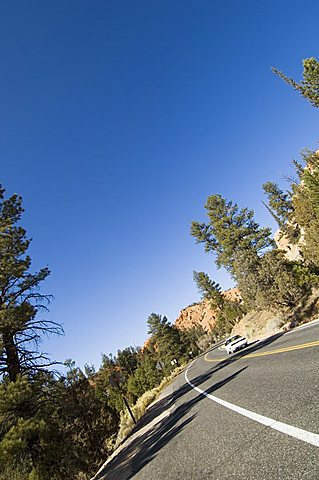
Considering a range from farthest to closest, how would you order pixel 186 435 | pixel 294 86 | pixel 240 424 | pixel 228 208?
pixel 228 208 < pixel 294 86 < pixel 186 435 < pixel 240 424

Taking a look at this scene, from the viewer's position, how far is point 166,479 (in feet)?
16.1

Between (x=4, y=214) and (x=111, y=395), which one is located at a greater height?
(x=4, y=214)

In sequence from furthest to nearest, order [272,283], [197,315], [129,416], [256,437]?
[197,315], [272,283], [129,416], [256,437]

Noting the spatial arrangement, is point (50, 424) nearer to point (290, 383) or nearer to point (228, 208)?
point (290, 383)

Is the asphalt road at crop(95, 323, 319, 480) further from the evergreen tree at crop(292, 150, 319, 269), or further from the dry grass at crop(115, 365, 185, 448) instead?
the evergreen tree at crop(292, 150, 319, 269)

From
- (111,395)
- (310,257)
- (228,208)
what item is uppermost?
(228,208)

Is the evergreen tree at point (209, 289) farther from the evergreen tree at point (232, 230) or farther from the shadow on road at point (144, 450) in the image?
the shadow on road at point (144, 450)

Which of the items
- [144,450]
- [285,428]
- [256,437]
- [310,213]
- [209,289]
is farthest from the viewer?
[209,289]

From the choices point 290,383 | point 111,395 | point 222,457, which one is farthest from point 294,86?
point 111,395

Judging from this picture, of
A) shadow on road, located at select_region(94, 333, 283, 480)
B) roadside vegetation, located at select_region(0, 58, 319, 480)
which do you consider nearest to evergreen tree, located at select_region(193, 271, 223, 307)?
roadside vegetation, located at select_region(0, 58, 319, 480)

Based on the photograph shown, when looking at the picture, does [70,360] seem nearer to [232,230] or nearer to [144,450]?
[144,450]

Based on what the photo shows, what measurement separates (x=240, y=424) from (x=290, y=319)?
1790 centimetres

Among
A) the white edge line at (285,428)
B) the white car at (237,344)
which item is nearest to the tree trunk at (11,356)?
the white edge line at (285,428)

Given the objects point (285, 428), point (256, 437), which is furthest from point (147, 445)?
point (285, 428)
